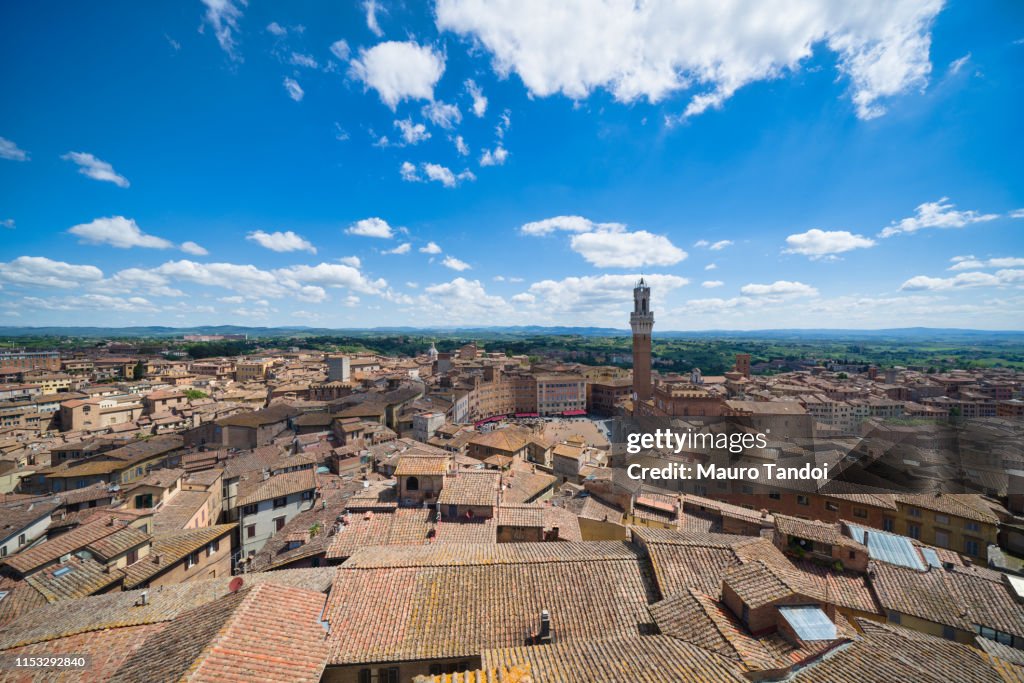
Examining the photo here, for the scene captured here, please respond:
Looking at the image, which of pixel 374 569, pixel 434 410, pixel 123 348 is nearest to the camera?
pixel 374 569

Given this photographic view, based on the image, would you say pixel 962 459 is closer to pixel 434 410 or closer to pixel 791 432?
Result: pixel 791 432

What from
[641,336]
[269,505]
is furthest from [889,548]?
[641,336]

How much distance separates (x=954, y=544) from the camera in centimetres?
1761

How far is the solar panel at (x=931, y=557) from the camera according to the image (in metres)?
12.6

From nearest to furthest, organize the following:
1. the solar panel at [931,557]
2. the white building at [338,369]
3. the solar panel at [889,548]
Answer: the solar panel at [931,557]
the solar panel at [889,548]
the white building at [338,369]

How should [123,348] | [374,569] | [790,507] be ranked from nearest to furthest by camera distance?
[374,569] → [790,507] → [123,348]

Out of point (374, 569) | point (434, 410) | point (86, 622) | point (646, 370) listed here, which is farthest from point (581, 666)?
point (646, 370)

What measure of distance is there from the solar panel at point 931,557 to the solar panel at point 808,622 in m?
8.47

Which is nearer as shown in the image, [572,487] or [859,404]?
[572,487]

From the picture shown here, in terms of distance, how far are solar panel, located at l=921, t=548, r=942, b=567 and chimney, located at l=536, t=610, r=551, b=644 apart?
12.5 metres

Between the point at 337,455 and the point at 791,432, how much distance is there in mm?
31937

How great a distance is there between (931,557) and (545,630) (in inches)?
521

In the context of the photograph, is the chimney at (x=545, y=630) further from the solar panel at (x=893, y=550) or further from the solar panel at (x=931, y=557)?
the solar panel at (x=931, y=557)

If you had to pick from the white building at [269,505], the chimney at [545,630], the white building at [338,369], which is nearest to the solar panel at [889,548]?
the chimney at [545,630]
